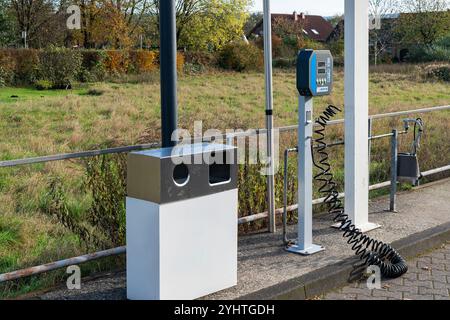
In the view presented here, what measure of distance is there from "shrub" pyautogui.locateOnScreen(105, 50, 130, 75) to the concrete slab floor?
27.6m

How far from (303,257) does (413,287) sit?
3.13ft

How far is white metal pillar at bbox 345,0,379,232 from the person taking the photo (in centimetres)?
641

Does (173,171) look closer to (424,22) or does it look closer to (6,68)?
(6,68)

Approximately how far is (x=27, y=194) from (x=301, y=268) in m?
3.52

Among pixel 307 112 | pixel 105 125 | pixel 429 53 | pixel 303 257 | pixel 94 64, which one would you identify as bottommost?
pixel 303 257

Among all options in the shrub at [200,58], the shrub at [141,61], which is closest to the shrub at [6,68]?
the shrub at [141,61]

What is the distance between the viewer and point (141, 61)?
118 feet

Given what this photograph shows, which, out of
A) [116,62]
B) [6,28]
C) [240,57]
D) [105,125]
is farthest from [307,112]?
[6,28]

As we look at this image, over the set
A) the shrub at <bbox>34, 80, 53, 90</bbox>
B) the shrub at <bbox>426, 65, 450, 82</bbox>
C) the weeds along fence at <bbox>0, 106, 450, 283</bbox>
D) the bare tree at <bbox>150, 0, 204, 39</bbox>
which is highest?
the bare tree at <bbox>150, 0, 204, 39</bbox>

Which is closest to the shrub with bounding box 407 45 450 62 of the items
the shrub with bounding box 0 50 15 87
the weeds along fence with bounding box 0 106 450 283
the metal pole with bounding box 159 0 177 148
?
the shrub with bounding box 0 50 15 87

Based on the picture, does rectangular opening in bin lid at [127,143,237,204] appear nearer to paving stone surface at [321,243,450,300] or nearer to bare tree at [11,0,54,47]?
paving stone surface at [321,243,450,300]

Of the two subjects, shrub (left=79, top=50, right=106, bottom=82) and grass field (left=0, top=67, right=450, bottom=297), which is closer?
grass field (left=0, top=67, right=450, bottom=297)

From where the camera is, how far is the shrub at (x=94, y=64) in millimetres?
33188
